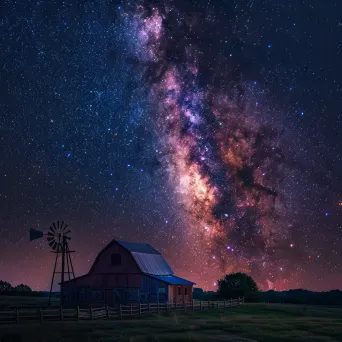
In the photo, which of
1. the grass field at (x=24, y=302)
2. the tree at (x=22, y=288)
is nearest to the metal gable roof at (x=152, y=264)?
the grass field at (x=24, y=302)

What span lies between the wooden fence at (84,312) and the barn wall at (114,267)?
295 inches

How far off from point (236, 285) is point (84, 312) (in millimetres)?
48791

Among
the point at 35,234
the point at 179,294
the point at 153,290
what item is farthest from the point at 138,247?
the point at 35,234

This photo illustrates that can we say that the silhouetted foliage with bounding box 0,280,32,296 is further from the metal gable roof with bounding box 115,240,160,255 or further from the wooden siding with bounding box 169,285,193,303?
the wooden siding with bounding box 169,285,193,303

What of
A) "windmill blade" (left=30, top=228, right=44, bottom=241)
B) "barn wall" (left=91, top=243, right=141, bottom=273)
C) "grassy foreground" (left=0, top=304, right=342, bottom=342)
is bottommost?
"grassy foreground" (left=0, top=304, right=342, bottom=342)

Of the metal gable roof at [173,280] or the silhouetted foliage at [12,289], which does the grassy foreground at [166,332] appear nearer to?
the metal gable roof at [173,280]

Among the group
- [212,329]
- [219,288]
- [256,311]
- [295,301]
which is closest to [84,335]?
[212,329]

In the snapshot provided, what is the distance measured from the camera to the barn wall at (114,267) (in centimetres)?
6309

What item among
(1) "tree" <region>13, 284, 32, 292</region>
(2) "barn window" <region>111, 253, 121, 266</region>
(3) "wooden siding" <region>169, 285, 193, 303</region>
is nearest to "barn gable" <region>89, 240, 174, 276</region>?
(2) "barn window" <region>111, 253, 121, 266</region>

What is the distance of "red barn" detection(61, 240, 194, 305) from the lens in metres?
62.2

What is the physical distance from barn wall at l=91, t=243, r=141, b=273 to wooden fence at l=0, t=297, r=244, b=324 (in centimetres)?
749

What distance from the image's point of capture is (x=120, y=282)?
6275 cm

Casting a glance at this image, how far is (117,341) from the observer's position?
92.0ft

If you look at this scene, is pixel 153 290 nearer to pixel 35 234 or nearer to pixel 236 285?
pixel 35 234
